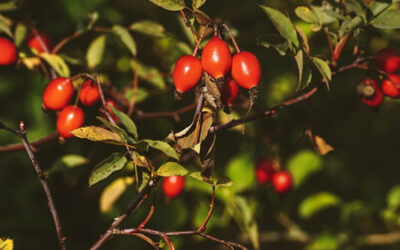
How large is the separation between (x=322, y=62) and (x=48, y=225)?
1.68 metres

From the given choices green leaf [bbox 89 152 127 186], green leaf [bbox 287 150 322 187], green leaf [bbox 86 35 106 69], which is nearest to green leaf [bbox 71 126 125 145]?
green leaf [bbox 89 152 127 186]

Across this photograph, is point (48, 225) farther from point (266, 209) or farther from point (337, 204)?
point (337, 204)

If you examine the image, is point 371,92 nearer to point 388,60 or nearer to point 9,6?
point 388,60

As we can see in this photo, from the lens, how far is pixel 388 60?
158cm

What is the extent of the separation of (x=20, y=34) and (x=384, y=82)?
1.48m

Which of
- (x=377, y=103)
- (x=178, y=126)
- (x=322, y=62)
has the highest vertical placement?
(x=322, y=62)

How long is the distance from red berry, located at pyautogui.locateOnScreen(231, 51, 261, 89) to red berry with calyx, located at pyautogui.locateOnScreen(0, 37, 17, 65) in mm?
987

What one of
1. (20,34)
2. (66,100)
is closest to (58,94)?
(66,100)

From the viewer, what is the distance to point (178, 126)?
95.4 inches

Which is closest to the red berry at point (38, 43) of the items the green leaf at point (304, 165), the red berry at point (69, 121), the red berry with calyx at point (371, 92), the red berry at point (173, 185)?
the red berry at point (69, 121)

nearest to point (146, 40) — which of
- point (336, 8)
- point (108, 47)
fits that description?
point (108, 47)

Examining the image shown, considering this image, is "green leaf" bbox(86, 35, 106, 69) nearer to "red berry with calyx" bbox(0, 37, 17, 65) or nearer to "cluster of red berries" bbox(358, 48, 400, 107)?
"red berry with calyx" bbox(0, 37, 17, 65)

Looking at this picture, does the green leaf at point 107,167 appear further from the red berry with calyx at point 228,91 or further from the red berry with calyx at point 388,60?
the red berry with calyx at point 388,60

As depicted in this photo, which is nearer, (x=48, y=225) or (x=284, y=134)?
(x=48, y=225)
